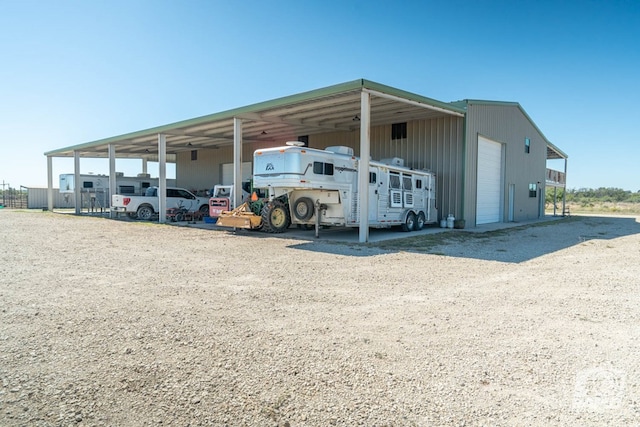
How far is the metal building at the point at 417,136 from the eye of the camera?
14828 mm

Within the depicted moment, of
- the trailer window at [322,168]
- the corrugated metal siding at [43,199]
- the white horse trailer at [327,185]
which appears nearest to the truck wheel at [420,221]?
the white horse trailer at [327,185]

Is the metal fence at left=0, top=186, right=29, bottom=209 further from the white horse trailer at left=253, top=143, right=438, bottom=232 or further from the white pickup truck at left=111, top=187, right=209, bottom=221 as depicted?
the white horse trailer at left=253, top=143, right=438, bottom=232

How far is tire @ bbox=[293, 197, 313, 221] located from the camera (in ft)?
43.0

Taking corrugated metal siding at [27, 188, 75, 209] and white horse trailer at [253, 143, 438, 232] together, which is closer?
white horse trailer at [253, 143, 438, 232]

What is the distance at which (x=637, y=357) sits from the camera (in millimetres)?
3678

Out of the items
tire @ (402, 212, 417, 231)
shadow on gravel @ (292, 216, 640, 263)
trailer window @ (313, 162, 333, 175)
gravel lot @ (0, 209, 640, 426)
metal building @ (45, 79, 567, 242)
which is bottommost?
gravel lot @ (0, 209, 640, 426)

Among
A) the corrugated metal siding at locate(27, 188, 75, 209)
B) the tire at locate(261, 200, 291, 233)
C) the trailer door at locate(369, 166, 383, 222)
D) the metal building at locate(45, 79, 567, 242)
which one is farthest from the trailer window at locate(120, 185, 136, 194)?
the trailer door at locate(369, 166, 383, 222)

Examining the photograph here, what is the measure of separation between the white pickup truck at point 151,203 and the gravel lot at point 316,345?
44.5 ft

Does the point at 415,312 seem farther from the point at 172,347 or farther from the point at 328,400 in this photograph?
the point at 172,347

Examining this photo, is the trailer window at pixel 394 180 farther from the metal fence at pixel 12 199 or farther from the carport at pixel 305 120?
the metal fence at pixel 12 199

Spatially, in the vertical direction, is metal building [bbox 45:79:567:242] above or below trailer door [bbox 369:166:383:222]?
above

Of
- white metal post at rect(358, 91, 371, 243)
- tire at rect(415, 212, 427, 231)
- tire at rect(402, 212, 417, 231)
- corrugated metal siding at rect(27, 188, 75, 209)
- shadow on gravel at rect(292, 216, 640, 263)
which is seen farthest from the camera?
corrugated metal siding at rect(27, 188, 75, 209)

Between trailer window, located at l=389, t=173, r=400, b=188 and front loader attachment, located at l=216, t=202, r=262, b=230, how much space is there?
4.61 metres

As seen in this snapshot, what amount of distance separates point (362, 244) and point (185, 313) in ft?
23.8
